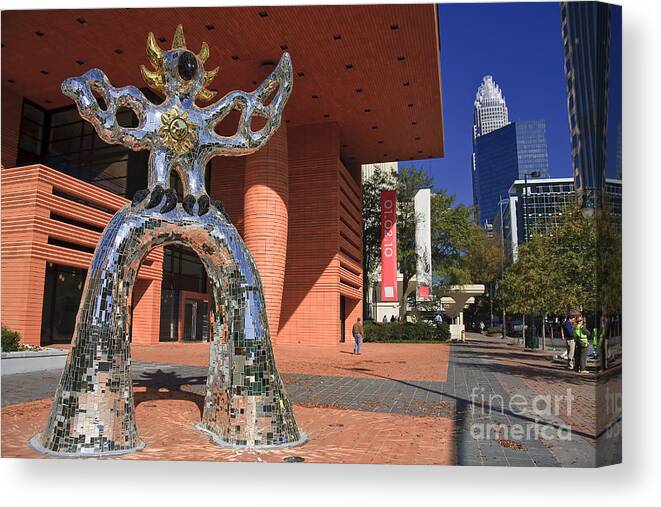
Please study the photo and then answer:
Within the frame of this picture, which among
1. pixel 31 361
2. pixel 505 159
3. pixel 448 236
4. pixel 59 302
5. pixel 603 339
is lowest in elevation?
pixel 31 361

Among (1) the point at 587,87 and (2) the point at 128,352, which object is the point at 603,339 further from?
(2) the point at 128,352

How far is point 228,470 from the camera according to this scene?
213 inches

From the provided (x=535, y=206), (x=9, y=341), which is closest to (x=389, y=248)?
(x=535, y=206)

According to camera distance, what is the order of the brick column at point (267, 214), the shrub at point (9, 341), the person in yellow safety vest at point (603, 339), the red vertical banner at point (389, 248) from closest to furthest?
the person in yellow safety vest at point (603, 339)
the shrub at point (9, 341)
the brick column at point (267, 214)
the red vertical banner at point (389, 248)

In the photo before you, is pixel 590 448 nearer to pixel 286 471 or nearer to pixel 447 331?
pixel 286 471

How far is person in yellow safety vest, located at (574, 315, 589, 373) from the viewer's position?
11133 millimetres

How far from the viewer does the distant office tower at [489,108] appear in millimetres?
15078

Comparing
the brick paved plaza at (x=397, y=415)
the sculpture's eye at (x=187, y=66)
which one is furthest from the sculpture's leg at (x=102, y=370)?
the sculpture's eye at (x=187, y=66)

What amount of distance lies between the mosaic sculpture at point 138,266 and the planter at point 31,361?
6.43 metres

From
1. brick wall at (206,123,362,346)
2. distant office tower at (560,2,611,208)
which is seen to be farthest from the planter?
distant office tower at (560,2,611,208)

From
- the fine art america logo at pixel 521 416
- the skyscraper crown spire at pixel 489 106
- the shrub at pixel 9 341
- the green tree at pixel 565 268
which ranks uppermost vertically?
the skyscraper crown spire at pixel 489 106

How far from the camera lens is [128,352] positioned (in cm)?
566

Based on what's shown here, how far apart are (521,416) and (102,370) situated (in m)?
5.43

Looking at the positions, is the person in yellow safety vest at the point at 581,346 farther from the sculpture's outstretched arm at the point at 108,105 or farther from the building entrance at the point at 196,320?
the building entrance at the point at 196,320
